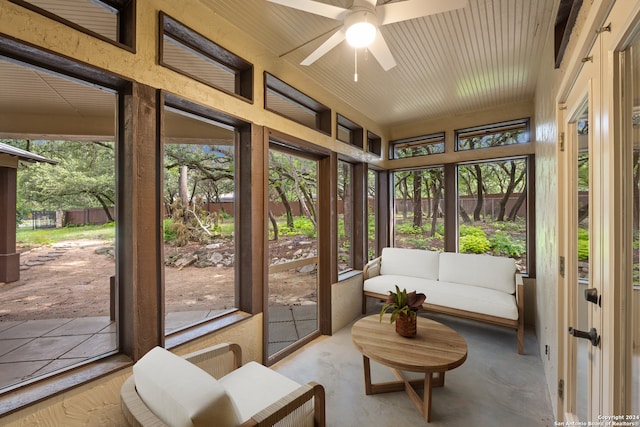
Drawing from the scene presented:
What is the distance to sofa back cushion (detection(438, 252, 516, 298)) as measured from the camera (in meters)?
3.23

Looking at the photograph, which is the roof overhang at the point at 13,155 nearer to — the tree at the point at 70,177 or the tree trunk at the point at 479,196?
the tree at the point at 70,177

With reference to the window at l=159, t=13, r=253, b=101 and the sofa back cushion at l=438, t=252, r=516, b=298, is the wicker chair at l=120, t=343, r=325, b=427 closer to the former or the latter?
the window at l=159, t=13, r=253, b=101

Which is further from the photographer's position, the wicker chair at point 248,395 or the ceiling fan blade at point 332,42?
the ceiling fan blade at point 332,42

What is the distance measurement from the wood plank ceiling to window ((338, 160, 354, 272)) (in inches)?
37.0

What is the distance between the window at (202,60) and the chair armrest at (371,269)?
106 inches

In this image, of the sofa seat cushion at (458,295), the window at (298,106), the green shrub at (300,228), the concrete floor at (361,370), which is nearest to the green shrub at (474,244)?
the sofa seat cushion at (458,295)

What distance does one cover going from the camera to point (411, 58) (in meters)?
2.56

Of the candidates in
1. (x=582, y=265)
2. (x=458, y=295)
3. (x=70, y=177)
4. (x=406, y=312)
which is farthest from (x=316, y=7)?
(x=458, y=295)

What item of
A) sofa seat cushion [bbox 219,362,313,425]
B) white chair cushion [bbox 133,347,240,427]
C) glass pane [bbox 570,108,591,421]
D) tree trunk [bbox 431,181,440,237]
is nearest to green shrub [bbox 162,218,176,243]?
white chair cushion [bbox 133,347,240,427]

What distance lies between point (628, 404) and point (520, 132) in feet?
12.4

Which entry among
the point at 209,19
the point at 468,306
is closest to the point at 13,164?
the point at 209,19

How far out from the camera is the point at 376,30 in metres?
1.56

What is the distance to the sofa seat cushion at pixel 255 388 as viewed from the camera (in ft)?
4.64

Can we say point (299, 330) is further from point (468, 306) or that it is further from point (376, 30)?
point (376, 30)
